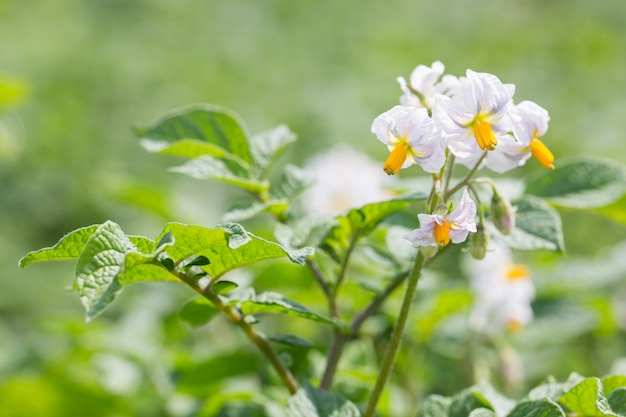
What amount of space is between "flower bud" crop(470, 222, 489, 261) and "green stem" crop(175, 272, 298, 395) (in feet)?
1.03

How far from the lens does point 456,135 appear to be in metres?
1.11

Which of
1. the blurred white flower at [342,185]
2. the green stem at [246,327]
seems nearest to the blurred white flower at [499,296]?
the blurred white flower at [342,185]

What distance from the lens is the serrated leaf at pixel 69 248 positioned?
3.20ft

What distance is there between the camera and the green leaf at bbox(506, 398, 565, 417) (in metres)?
1.04

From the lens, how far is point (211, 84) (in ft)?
17.2

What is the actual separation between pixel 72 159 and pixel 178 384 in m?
2.77

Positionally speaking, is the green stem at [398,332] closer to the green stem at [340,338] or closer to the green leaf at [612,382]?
the green stem at [340,338]

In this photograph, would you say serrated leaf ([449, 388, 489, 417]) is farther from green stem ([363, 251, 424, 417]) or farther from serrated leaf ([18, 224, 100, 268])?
serrated leaf ([18, 224, 100, 268])

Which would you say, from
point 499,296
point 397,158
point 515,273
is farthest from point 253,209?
point 515,273

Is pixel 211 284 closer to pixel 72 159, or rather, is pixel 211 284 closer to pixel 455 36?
pixel 72 159

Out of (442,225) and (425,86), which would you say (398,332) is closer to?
(442,225)

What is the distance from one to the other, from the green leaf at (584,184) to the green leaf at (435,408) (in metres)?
0.42

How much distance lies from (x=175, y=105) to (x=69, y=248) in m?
3.85

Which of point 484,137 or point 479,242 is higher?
point 484,137
